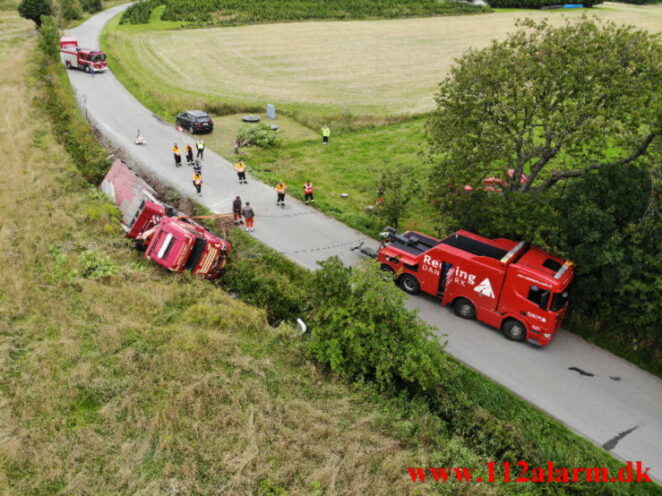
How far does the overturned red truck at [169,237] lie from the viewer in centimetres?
1791

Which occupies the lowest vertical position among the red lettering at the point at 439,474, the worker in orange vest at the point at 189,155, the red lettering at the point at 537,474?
the red lettering at the point at 537,474

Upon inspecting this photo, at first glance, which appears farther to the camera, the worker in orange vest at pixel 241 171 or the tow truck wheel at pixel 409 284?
the worker in orange vest at pixel 241 171

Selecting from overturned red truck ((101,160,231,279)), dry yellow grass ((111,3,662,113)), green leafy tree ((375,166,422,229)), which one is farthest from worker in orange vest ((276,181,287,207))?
dry yellow grass ((111,3,662,113))

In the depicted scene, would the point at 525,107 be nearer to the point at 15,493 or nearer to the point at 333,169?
the point at 333,169

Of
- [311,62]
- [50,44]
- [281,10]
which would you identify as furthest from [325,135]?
[281,10]

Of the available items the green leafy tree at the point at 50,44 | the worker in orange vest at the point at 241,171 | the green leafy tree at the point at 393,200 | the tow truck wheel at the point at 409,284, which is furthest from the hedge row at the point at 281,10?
the tow truck wheel at the point at 409,284

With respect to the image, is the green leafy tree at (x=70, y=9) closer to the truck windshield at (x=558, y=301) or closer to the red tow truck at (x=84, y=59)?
the red tow truck at (x=84, y=59)

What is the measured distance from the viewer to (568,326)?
1675 centimetres

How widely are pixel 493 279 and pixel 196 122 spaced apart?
2225cm

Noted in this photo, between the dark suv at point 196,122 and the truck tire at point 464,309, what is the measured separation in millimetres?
20910

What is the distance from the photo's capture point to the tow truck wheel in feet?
58.7

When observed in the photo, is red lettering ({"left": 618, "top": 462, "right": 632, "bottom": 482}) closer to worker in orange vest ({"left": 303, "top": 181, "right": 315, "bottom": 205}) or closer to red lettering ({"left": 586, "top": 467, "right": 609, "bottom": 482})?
red lettering ({"left": 586, "top": 467, "right": 609, "bottom": 482})

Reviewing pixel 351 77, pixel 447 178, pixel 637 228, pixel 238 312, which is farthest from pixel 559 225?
pixel 351 77

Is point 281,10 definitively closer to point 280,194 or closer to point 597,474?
point 280,194
